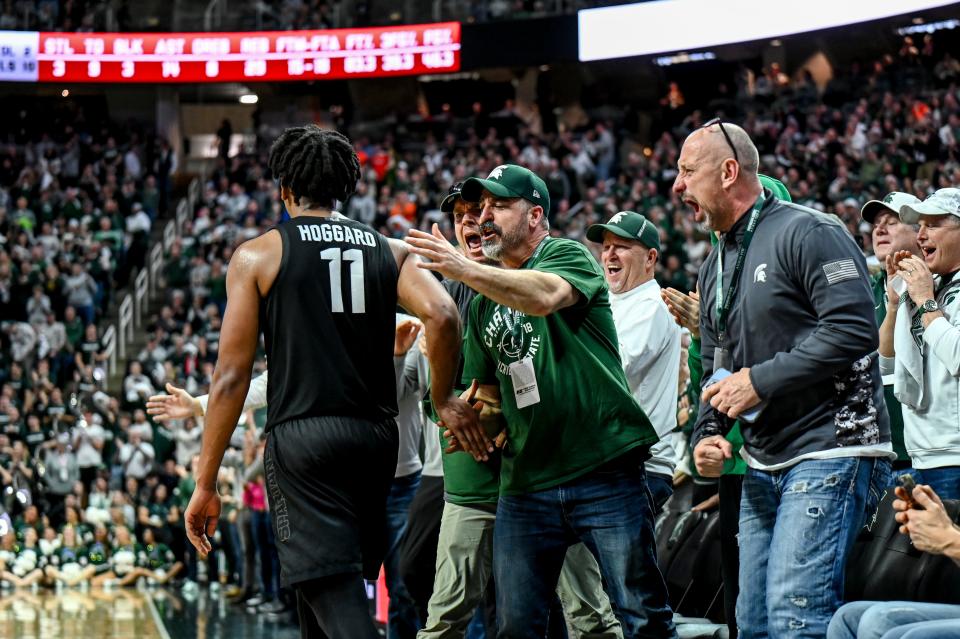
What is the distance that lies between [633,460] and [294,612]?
7.07m

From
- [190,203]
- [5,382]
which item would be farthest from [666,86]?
[5,382]

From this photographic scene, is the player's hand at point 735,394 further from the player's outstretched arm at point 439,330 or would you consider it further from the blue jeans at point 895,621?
the player's outstretched arm at point 439,330

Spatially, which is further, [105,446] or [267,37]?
[267,37]

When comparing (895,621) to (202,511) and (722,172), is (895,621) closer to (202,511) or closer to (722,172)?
(722,172)

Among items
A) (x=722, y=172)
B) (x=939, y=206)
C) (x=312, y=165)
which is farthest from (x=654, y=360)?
(x=312, y=165)

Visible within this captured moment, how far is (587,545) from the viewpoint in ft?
14.1

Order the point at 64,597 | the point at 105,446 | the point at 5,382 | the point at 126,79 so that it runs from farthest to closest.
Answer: the point at 126,79 < the point at 5,382 < the point at 105,446 < the point at 64,597

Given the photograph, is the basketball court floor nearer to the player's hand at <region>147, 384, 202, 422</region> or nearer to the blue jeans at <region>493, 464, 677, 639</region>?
the player's hand at <region>147, 384, 202, 422</region>

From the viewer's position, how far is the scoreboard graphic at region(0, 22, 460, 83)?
25844mm

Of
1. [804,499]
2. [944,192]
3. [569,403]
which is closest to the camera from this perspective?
[804,499]

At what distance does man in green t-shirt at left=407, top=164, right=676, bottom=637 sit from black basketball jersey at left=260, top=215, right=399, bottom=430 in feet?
1.23

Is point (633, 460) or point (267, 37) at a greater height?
point (267, 37)

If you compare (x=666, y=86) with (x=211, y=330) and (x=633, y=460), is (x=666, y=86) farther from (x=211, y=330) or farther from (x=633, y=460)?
(x=633, y=460)

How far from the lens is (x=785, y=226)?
3.92m
